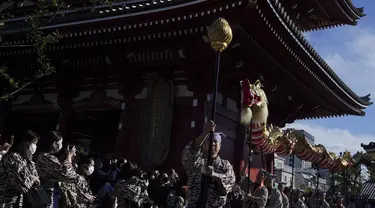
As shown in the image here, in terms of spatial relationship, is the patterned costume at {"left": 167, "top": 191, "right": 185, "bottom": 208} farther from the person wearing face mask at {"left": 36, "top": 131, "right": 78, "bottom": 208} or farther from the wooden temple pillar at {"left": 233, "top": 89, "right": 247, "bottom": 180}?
the wooden temple pillar at {"left": 233, "top": 89, "right": 247, "bottom": 180}

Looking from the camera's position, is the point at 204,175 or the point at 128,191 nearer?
the point at 204,175

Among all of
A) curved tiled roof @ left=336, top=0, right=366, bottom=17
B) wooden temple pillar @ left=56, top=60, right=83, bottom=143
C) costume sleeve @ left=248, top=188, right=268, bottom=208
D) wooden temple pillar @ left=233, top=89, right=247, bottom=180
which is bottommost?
costume sleeve @ left=248, top=188, right=268, bottom=208

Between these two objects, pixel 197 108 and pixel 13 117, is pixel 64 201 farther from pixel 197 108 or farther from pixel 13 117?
pixel 13 117

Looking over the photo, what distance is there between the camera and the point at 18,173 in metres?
4.92

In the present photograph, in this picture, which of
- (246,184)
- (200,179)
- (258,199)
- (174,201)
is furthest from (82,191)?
(246,184)

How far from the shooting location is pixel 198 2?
10.5m

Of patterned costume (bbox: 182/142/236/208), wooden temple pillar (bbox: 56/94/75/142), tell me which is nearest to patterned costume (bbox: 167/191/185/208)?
patterned costume (bbox: 182/142/236/208)

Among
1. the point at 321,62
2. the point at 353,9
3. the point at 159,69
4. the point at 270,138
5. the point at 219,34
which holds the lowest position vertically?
the point at 270,138

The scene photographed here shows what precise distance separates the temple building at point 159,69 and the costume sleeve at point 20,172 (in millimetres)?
5775

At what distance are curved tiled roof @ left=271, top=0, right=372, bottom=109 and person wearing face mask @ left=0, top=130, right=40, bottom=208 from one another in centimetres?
743

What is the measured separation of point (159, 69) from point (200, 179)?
831 centimetres

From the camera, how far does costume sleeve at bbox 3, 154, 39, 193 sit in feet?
16.2

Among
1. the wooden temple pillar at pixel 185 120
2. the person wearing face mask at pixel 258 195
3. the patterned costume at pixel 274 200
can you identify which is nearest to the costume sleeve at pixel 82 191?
the person wearing face mask at pixel 258 195

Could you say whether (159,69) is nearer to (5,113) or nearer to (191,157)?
(5,113)
